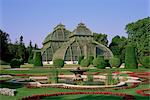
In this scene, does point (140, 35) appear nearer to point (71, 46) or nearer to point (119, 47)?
point (119, 47)

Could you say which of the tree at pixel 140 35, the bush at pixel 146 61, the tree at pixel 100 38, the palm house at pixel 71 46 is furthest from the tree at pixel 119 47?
the bush at pixel 146 61

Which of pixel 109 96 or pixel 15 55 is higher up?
pixel 15 55

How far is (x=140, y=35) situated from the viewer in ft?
186

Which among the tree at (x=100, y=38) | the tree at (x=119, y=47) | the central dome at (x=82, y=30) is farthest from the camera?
the tree at (x=100, y=38)

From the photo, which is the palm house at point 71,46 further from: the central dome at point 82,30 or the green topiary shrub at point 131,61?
the green topiary shrub at point 131,61

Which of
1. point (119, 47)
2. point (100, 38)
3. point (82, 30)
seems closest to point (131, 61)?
point (82, 30)

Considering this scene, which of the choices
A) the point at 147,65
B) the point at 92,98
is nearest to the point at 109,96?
the point at 92,98

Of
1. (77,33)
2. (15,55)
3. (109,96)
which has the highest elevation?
(77,33)

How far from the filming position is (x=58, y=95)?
1300 centimetres

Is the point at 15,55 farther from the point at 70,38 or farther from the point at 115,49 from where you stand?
the point at 115,49

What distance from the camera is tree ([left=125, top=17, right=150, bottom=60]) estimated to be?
174 feet

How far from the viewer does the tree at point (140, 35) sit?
2094 inches

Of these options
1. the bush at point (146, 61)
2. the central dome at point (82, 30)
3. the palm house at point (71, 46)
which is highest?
the central dome at point (82, 30)

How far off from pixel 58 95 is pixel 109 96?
230 cm
